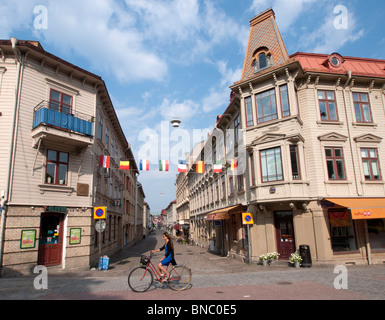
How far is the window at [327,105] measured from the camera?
16.1m

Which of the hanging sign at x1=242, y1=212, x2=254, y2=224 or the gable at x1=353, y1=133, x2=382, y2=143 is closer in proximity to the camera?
the hanging sign at x1=242, y1=212, x2=254, y2=224

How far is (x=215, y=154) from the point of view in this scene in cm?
2583

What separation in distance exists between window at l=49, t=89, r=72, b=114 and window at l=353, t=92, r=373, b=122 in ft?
56.0

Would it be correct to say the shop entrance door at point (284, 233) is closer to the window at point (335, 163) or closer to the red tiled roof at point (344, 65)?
the window at point (335, 163)

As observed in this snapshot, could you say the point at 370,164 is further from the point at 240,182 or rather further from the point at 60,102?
the point at 60,102

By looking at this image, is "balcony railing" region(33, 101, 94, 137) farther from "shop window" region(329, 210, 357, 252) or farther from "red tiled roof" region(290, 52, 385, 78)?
"shop window" region(329, 210, 357, 252)

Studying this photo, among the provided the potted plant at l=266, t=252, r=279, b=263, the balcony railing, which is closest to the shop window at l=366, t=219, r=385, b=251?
the potted plant at l=266, t=252, r=279, b=263

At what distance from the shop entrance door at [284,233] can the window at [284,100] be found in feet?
19.0

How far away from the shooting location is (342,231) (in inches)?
587

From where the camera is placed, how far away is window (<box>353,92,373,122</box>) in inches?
648

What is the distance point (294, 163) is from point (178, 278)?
9584 millimetres

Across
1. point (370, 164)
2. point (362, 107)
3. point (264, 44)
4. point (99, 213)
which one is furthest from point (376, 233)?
point (99, 213)

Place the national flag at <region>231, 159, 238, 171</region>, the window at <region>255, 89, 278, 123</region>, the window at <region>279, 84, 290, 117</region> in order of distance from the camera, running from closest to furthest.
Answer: the window at <region>279, 84, 290, 117</region> < the window at <region>255, 89, 278, 123</region> < the national flag at <region>231, 159, 238, 171</region>
